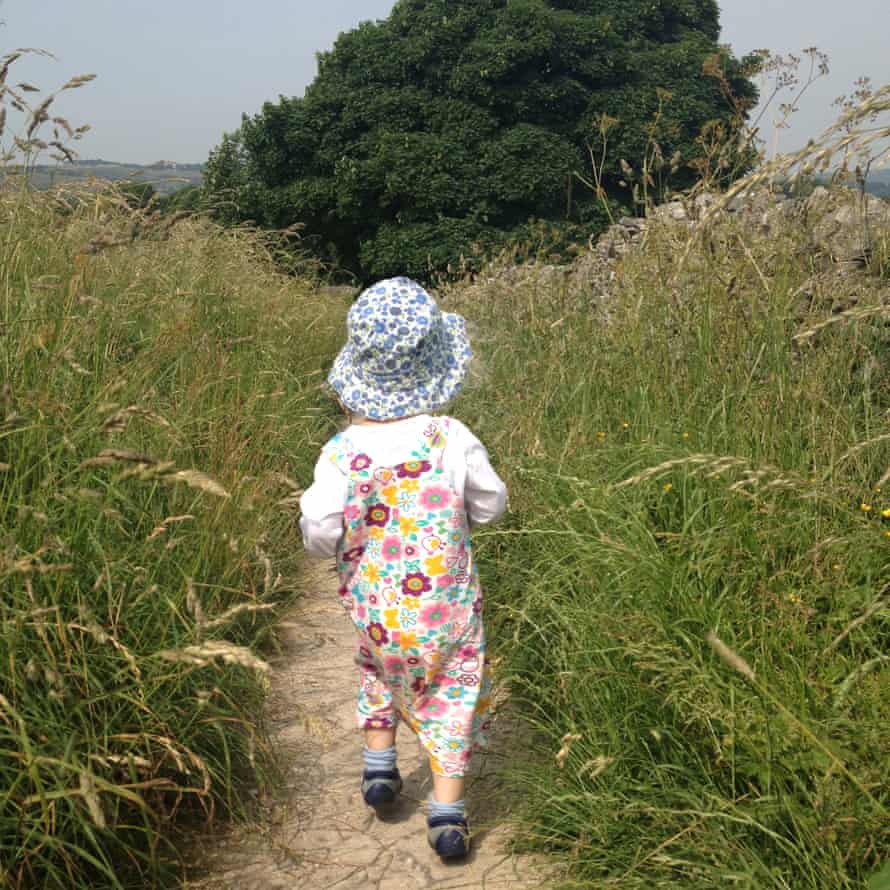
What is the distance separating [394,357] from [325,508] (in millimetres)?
429

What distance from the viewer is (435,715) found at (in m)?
2.62

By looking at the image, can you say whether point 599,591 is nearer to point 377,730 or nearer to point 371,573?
point 371,573

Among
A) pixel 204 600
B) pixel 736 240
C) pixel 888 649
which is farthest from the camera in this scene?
pixel 736 240

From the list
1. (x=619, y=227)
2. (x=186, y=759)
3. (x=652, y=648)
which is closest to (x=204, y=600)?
(x=186, y=759)

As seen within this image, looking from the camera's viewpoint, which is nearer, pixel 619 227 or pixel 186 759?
pixel 186 759

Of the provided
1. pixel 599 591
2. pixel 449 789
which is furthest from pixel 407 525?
pixel 449 789

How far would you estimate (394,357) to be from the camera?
2.58 meters

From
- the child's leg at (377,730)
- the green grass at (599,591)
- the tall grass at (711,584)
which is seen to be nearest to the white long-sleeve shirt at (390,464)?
the green grass at (599,591)

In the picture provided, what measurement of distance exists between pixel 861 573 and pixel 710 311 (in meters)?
1.23

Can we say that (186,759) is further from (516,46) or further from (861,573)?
(516,46)

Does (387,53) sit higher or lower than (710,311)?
higher

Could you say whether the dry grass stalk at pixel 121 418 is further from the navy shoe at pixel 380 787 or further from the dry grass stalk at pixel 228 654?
the navy shoe at pixel 380 787

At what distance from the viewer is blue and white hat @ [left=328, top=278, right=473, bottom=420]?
256 cm

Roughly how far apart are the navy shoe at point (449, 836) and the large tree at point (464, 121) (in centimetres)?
1446
